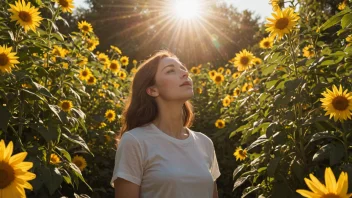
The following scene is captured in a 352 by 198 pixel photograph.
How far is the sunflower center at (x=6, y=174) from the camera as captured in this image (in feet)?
4.61

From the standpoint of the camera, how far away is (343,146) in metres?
3.35

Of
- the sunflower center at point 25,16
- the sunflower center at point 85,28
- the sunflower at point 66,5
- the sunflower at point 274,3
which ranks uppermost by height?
the sunflower center at point 85,28

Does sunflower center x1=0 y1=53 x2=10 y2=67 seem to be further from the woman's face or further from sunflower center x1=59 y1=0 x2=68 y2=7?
sunflower center x1=59 y1=0 x2=68 y2=7

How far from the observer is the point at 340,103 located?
10.2ft

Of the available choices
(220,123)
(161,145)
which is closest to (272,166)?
(161,145)

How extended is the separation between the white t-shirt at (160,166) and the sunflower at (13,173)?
1.19m

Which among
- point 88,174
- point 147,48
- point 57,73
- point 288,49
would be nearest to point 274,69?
point 288,49

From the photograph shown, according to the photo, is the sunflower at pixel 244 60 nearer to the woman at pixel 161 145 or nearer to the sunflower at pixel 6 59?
the woman at pixel 161 145

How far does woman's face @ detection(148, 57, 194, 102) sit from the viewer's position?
2.91 m

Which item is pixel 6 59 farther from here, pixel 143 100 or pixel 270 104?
pixel 270 104

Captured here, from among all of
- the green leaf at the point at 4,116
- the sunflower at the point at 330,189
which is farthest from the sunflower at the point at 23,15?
the sunflower at the point at 330,189

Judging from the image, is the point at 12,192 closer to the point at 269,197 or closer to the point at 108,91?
the point at 269,197

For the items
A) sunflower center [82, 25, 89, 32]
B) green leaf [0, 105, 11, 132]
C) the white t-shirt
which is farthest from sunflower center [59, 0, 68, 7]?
sunflower center [82, 25, 89, 32]

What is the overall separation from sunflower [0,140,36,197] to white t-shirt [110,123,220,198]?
1186 mm
